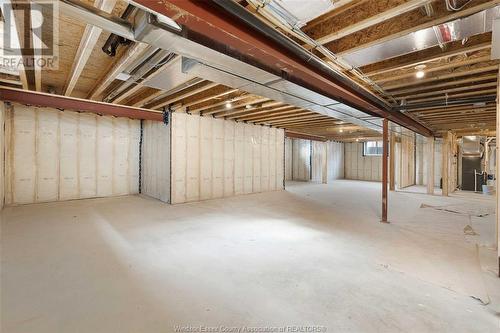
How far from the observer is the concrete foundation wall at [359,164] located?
1213cm

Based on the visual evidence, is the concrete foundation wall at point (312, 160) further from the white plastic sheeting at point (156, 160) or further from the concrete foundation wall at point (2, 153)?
the concrete foundation wall at point (2, 153)

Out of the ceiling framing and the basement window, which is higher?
the ceiling framing

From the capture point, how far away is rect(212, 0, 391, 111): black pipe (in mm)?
1479

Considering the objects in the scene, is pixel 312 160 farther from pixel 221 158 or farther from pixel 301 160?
pixel 221 158

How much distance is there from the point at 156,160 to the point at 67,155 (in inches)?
80.4

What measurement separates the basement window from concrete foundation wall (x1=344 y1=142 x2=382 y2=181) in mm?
199

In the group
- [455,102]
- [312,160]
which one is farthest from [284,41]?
[312,160]

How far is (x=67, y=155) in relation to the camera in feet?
18.3

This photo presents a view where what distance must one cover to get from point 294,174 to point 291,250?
10.1 meters

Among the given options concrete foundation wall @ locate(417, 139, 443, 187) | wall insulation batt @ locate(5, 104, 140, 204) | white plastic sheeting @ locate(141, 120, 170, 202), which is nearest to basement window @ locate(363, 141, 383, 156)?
concrete foundation wall @ locate(417, 139, 443, 187)

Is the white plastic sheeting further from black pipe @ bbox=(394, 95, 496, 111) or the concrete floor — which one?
black pipe @ bbox=(394, 95, 496, 111)

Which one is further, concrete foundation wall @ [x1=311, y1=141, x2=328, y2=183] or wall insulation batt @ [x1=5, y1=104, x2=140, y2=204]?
concrete foundation wall @ [x1=311, y1=141, x2=328, y2=183]

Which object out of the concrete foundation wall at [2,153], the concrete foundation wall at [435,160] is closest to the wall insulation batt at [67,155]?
the concrete foundation wall at [2,153]

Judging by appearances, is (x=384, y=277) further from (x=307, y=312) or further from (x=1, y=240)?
(x=1, y=240)
